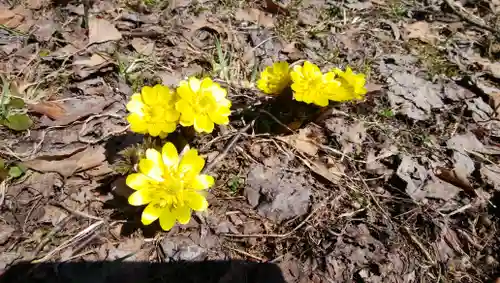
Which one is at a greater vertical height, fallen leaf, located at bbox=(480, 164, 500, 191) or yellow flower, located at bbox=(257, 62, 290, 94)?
yellow flower, located at bbox=(257, 62, 290, 94)

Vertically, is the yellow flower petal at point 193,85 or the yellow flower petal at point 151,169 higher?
the yellow flower petal at point 193,85

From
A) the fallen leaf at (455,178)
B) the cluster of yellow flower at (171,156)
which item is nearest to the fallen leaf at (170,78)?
the cluster of yellow flower at (171,156)

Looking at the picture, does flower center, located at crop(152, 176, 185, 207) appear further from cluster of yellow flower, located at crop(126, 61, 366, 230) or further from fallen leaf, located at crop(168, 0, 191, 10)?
fallen leaf, located at crop(168, 0, 191, 10)

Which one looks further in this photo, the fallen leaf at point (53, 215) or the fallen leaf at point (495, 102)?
the fallen leaf at point (495, 102)

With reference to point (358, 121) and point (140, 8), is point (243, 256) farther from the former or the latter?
point (140, 8)

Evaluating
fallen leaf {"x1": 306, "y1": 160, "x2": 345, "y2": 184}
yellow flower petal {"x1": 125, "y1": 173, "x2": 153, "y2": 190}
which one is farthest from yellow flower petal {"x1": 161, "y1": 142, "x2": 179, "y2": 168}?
fallen leaf {"x1": 306, "y1": 160, "x2": 345, "y2": 184}

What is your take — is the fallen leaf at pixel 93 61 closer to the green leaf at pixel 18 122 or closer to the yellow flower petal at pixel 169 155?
the green leaf at pixel 18 122

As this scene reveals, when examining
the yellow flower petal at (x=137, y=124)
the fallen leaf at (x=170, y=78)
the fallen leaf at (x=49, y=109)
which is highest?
the yellow flower petal at (x=137, y=124)

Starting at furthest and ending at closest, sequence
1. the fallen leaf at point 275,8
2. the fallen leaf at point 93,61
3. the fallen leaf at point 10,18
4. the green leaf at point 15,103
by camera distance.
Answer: the fallen leaf at point 275,8 → the fallen leaf at point 10,18 → the fallen leaf at point 93,61 → the green leaf at point 15,103
